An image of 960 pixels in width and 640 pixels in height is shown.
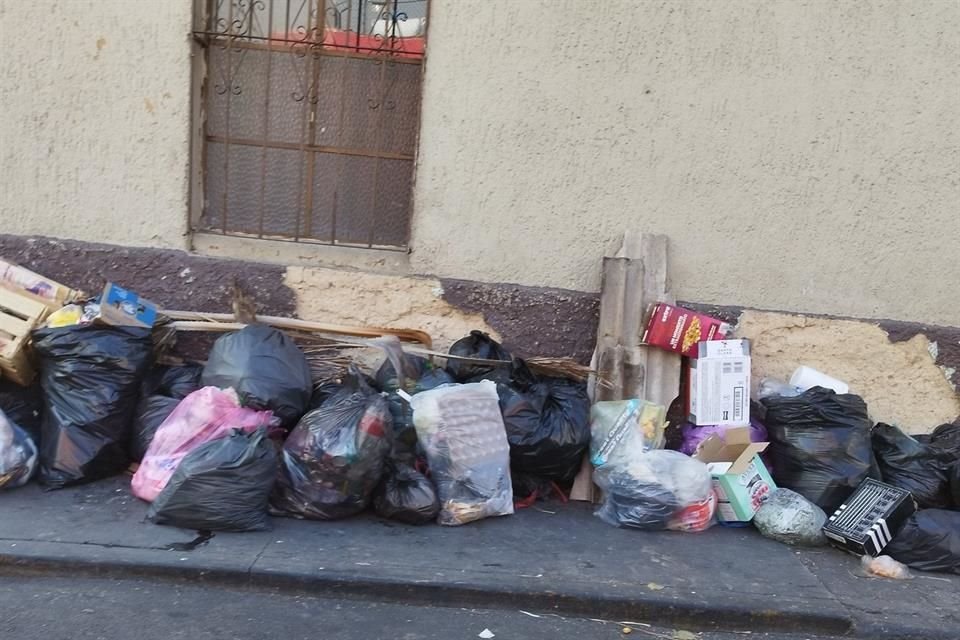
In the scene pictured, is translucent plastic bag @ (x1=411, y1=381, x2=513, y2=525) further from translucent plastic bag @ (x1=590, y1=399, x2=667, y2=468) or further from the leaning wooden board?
the leaning wooden board

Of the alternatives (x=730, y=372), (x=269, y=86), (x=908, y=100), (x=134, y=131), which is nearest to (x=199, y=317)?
(x=134, y=131)

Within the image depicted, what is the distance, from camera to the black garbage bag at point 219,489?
306 centimetres

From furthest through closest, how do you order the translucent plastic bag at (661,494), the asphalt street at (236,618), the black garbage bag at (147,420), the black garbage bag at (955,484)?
1. the black garbage bag at (955,484)
2. the black garbage bag at (147,420)
3. the translucent plastic bag at (661,494)
4. the asphalt street at (236,618)

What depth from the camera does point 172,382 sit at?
3820mm

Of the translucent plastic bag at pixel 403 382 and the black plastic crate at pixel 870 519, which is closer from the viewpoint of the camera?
the black plastic crate at pixel 870 519

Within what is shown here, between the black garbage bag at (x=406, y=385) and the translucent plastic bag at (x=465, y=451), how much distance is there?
84 mm

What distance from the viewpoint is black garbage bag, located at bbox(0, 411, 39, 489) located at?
337 centimetres

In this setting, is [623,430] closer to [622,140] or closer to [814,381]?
[814,381]

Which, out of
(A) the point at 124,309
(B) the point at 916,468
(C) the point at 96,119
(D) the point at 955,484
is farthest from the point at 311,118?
(D) the point at 955,484

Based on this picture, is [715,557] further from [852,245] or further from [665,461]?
[852,245]

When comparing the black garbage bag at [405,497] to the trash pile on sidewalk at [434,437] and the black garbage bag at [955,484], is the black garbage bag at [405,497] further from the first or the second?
the black garbage bag at [955,484]

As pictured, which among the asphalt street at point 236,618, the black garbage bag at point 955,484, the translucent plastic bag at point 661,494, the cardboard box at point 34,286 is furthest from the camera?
the cardboard box at point 34,286

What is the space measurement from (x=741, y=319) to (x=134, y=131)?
3.40 metres

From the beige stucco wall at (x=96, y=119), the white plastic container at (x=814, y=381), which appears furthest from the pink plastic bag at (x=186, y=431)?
the white plastic container at (x=814, y=381)
